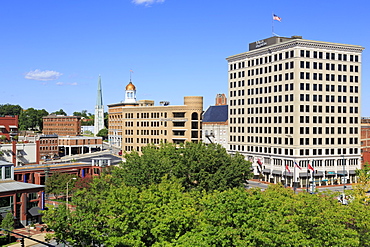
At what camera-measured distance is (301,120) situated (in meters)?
93.1

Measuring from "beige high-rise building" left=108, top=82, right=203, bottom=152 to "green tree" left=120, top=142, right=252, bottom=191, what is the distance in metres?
43.2

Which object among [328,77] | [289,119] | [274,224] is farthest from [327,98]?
[274,224]

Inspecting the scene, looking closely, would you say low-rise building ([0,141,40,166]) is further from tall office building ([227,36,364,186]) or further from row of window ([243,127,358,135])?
row of window ([243,127,358,135])

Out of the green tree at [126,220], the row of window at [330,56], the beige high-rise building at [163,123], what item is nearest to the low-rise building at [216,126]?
the beige high-rise building at [163,123]

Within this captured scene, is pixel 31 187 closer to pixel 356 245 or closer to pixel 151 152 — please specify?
pixel 151 152

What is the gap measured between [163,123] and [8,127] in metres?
45.3

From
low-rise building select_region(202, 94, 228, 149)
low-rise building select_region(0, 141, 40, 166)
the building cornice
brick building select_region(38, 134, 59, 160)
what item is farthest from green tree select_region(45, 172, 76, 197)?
brick building select_region(38, 134, 59, 160)

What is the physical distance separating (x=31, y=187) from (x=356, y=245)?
51.9m

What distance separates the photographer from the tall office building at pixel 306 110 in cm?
9319

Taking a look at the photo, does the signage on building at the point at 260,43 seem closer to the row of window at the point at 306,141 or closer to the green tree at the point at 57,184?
the row of window at the point at 306,141

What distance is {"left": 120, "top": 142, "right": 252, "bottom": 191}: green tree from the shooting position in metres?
58.7

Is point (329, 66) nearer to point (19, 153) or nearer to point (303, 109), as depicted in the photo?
point (303, 109)

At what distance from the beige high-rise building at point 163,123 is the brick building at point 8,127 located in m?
33.0

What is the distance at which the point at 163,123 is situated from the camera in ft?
391
